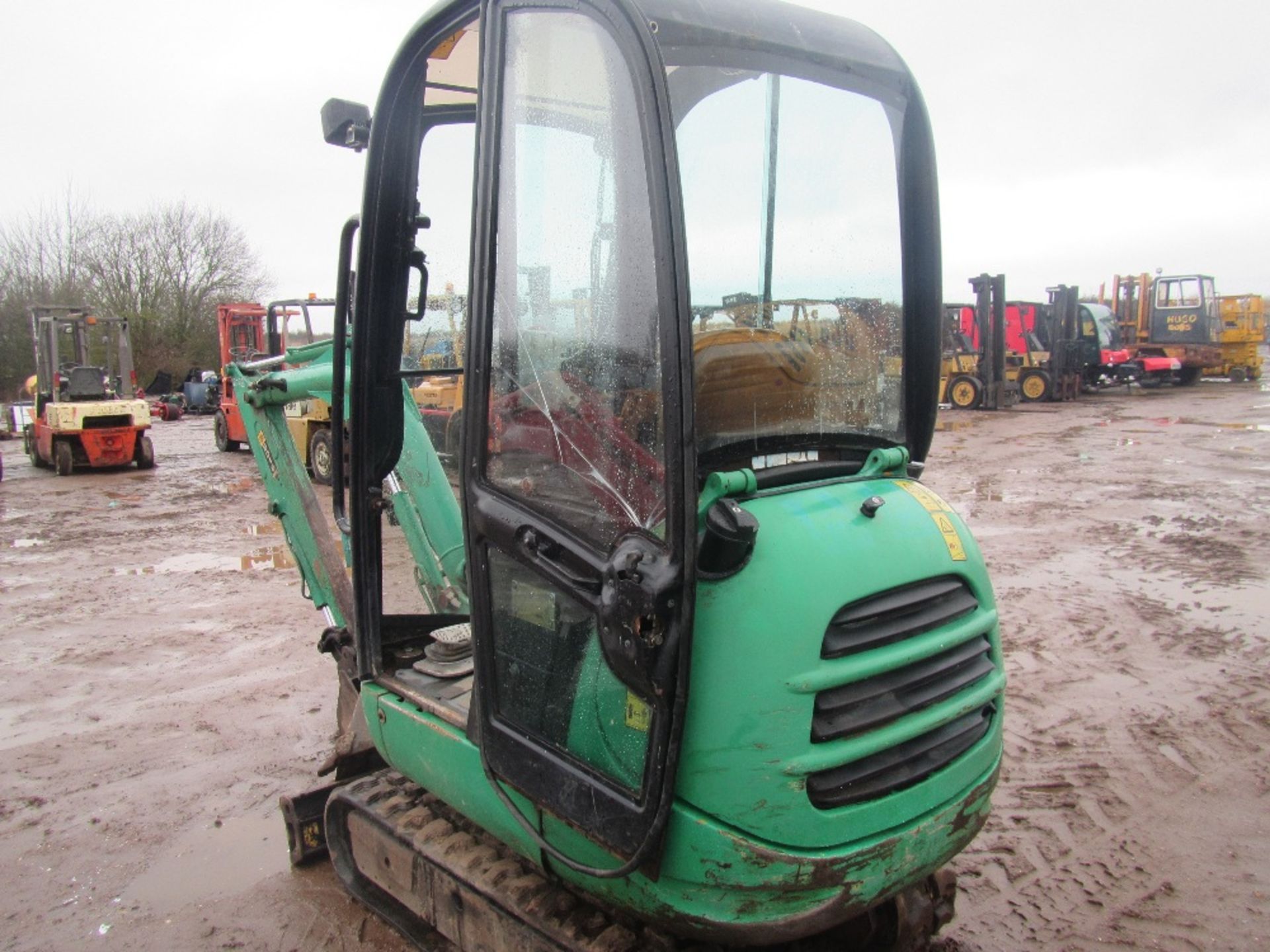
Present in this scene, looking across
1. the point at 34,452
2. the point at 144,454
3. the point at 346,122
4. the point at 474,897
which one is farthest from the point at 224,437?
the point at 474,897

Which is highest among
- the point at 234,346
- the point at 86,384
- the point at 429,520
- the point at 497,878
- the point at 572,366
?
the point at 234,346

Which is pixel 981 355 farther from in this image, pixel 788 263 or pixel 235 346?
pixel 788 263

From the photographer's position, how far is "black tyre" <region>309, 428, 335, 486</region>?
11828 millimetres

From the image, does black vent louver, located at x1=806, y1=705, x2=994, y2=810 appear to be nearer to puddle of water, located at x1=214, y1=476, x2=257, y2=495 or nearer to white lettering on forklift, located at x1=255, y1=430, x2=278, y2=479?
white lettering on forklift, located at x1=255, y1=430, x2=278, y2=479

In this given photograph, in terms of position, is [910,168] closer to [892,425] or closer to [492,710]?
[892,425]

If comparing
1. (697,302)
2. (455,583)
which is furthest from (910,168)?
(455,583)

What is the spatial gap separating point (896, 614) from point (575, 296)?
933 millimetres

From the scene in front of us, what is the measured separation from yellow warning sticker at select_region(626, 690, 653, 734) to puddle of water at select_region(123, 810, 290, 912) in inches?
83.6

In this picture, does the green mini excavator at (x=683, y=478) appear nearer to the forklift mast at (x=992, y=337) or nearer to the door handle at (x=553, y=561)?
the door handle at (x=553, y=561)

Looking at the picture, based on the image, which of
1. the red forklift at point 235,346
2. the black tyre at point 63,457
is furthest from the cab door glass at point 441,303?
the black tyre at point 63,457

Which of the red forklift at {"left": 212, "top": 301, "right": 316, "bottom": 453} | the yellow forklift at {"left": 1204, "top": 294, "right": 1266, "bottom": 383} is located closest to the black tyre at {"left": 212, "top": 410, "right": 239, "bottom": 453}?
the red forklift at {"left": 212, "top": 301, "right": 316, "bottom": 453}

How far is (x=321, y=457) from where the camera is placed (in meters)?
12.0

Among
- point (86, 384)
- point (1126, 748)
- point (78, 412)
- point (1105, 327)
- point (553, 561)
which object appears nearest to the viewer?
point (553, 561)

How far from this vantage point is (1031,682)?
16.1ft
